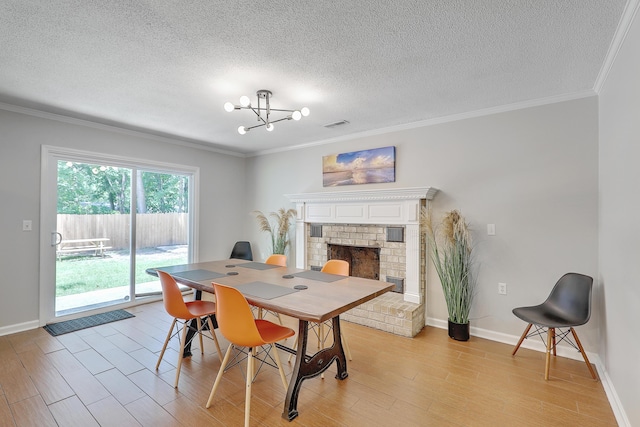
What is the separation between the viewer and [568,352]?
2797mm

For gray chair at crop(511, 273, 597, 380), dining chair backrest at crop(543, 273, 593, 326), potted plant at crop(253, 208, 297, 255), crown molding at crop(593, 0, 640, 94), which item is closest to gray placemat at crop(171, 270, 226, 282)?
potted plant at crop(253, 208, 297, 255)

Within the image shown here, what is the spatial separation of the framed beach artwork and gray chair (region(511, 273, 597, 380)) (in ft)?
6.59

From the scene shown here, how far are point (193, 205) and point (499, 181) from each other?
436cm

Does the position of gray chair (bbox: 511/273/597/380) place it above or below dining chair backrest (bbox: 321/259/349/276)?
below

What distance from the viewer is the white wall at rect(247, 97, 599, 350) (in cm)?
276

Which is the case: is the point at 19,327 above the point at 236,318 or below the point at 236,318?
below

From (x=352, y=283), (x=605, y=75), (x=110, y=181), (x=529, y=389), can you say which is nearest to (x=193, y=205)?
(x=110, y=181)

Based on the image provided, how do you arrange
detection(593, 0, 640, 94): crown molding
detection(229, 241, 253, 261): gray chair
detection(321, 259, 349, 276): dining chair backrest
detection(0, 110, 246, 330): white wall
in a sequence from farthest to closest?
detection(229, 241, 253, 261): gray chair → detection(0, 110, 246, 330): white wall → detection(321, 259, 349, 276): dining chair backrest → detection(593, 0, 640, 94): crown molding

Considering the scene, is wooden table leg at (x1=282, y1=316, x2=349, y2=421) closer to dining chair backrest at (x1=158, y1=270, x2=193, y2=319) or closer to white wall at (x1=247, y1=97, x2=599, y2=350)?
dining chair backrest at (x1=158, y1=270, x2=193, y2=319)

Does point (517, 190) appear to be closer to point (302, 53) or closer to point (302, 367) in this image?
point (302, 53)

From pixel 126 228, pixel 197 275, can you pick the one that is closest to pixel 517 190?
pixel 197 275

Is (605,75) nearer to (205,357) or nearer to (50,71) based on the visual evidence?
(205,357)

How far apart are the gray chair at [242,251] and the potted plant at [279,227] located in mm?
463

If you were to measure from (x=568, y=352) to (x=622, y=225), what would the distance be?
151 centimetres
